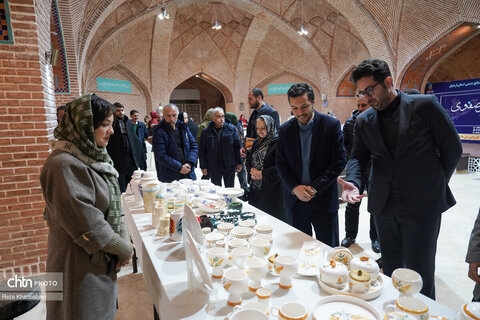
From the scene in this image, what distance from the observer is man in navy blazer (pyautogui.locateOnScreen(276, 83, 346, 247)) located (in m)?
2.23

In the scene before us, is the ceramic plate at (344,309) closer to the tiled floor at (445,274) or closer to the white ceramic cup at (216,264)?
the white ceramic cup at (216,264)

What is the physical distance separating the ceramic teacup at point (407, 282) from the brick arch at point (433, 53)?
9992 millimetres

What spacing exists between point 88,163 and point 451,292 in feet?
10.3

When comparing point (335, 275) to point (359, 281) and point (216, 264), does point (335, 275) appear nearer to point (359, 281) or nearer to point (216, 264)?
point (359, 281)

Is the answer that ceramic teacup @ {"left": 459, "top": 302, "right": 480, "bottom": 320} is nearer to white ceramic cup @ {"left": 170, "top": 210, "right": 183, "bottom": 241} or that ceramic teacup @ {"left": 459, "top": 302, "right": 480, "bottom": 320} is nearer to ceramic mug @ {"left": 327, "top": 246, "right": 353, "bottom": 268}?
ceramic mug @ {"left": 327, "top": 246, "right": 353, "bottom": 268}

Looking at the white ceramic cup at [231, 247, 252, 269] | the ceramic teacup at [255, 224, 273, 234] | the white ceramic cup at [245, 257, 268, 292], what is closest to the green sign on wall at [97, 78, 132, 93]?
the ceramic teacup at [255, 224, 273, 234]

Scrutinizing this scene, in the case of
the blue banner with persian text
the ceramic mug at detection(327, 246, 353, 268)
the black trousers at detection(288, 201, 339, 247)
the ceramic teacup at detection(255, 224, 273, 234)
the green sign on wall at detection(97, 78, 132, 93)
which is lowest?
the black trousers at detection(288, 201, 339, 247)

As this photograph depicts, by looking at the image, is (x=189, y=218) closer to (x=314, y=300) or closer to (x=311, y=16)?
(x=314, y=300)

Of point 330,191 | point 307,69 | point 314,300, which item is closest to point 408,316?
point 314,300

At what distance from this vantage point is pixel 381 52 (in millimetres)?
10367

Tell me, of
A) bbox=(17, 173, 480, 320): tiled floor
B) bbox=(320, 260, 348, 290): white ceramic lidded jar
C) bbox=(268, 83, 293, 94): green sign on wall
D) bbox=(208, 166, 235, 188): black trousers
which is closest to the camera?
bbox=(320, 260, 348, 290): white ceramic lidded jar

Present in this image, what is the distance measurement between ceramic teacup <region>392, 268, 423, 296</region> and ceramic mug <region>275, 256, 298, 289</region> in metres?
0.39

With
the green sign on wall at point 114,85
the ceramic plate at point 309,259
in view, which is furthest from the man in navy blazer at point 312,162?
the green sign on wall at point 114,85

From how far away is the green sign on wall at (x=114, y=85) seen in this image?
1323 centimetres
